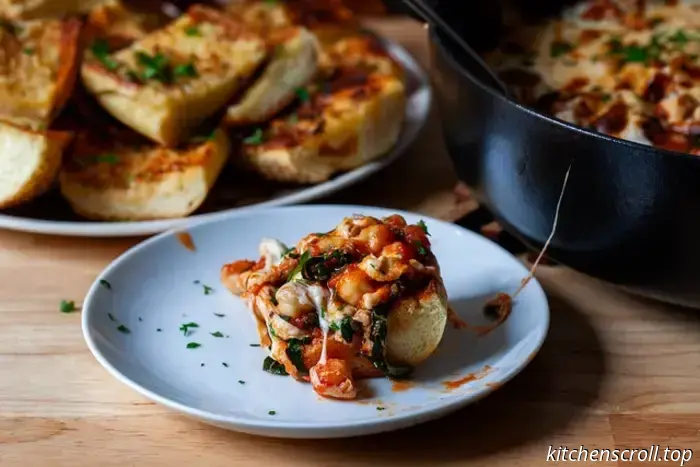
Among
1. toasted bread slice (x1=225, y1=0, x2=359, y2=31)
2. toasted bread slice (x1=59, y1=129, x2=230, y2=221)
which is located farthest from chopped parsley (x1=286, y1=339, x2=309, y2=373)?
toasted bread slice (x1=225, y1=0, x2=359, y2=31)

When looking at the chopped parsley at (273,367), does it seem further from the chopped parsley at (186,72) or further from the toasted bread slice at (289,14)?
the toasted bread slice at (289,14)

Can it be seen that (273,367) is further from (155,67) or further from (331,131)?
(155,67)

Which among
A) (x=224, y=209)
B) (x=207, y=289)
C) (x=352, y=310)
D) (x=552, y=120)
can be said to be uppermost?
(x=552, y=120)

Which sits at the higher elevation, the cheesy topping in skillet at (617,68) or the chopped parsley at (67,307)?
the cheesy topping in skillet at (617,68)

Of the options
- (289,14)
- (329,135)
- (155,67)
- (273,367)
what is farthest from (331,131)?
(273,367)

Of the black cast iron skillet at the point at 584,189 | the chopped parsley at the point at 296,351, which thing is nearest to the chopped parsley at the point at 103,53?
the black cast iron skillet at the point at 584,189

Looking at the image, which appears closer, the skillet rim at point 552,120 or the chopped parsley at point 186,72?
the skillet rim at point 552,120

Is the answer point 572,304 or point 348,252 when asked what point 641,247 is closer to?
point 572,304
